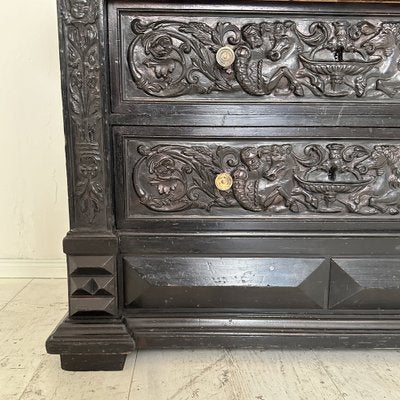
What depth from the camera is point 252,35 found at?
898 mm

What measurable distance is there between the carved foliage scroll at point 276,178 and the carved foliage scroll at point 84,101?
100 millimetres

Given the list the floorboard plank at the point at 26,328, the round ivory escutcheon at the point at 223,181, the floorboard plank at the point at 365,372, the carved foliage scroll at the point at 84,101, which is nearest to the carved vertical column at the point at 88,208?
the carved foliage scroll at the point at 84,101

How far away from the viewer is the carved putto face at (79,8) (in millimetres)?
850

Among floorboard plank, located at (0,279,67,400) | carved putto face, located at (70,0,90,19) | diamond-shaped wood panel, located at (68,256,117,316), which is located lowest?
floorboard plank, located at (0,279,67,400)

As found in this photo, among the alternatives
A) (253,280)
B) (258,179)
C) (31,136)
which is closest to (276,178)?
(258,179)

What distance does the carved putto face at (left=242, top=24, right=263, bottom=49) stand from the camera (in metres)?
0.90

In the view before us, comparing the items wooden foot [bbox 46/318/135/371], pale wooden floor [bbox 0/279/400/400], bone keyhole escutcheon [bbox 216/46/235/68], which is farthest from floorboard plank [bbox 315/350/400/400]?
bone keyhole escutcheon [bbox 216/46/235/68]

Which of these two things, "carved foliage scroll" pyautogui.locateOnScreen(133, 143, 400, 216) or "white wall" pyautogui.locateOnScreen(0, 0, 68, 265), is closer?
"carved foliage scroll" pyautogui.locateOnScreen(133, 143, 400, 216)

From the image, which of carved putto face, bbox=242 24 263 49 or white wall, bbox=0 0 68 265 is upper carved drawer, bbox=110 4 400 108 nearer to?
carved putto face, bbox=242 24 263 49

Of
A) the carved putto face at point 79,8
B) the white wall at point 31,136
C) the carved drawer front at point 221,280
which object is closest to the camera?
the carved putto face at point 79,8

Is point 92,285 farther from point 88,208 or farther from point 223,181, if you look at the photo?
point 223,181

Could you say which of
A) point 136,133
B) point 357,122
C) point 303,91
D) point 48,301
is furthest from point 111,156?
point 48,301

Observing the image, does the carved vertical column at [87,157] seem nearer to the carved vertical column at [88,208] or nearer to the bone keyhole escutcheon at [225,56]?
the carved vertical column at [88,208]

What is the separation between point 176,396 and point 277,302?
1.02 feet
